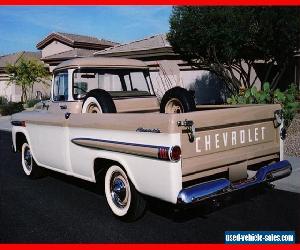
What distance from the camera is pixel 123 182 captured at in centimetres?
520

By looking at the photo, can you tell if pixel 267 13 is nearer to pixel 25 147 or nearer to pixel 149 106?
pixel 149 106

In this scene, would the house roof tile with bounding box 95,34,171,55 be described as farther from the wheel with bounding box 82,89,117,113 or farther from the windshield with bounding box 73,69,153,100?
the wheel with bounding box 82,89,117,113

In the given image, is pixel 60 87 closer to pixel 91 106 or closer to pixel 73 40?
pixel 91 106

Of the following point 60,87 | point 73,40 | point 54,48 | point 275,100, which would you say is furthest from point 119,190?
point 54,48

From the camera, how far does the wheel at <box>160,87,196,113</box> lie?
561 centimetres

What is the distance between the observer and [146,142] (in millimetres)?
Result: 4516

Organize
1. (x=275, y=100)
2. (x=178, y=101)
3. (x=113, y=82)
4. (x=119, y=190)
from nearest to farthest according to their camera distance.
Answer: (x=119, y=190) < (x=178, y=101) < (x=113, y=82) < (x=275, y=100)

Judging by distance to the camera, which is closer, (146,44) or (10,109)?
(146,44)

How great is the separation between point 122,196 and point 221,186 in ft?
4.61

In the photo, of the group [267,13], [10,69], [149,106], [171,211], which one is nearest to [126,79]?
[149,106]

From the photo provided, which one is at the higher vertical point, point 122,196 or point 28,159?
point 28,159

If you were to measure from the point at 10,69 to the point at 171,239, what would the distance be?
1085 inches

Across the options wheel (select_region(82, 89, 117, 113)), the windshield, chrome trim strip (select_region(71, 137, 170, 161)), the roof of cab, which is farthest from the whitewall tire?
the roof of cab

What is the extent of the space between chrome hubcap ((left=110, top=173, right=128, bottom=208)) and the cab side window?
2.06 metres
